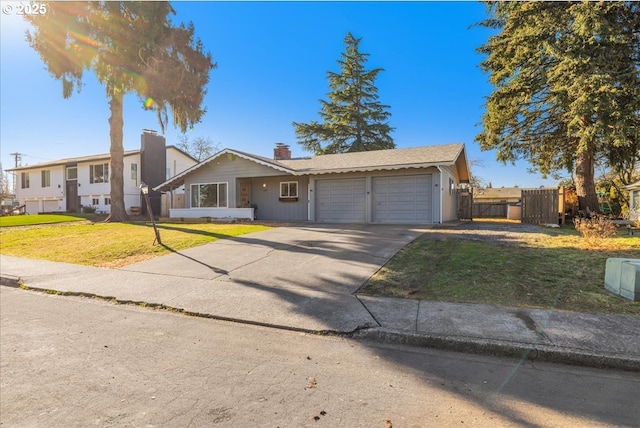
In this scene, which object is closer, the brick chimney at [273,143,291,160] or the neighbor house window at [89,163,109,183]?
the brick chimney at [273,143,291,160]

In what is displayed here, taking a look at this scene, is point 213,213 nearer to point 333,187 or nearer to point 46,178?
point 333,187

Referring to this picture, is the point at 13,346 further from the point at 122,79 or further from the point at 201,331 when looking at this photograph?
the point at 122,79

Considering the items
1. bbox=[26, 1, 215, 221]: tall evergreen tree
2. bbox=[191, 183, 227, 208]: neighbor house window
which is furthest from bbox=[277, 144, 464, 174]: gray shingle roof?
bbox=[26, 1, 215, 221]: tall evergreen tree

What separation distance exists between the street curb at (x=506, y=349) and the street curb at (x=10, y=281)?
7.64 metres

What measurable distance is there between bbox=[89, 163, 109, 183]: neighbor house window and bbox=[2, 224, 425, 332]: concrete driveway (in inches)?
752

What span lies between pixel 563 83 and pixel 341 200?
11232 mm

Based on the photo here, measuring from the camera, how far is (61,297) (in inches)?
241

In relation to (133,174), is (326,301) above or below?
below

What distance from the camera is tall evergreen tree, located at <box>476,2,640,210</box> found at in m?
14.0

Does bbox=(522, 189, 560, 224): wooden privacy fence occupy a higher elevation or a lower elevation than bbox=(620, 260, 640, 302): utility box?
higher

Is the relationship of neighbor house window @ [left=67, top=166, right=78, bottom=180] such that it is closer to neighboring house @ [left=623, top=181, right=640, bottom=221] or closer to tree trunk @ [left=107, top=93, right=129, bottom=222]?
tree trunk @ [left=107, top=93, right=129, bottom=222]

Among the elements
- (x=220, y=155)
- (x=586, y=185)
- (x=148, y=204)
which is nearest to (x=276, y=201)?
(x=220, y=155)

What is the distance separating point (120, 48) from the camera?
658 inches

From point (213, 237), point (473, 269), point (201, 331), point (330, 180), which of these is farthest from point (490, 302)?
point (330, 180)
